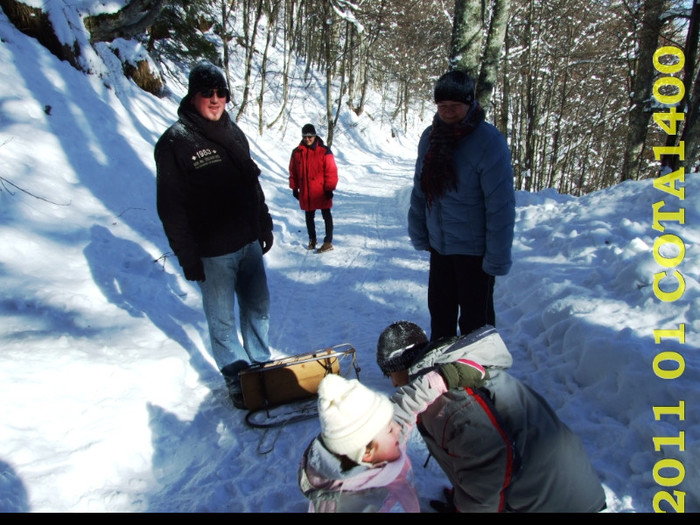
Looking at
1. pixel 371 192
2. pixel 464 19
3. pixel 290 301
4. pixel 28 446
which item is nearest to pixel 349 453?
pixel 28 446

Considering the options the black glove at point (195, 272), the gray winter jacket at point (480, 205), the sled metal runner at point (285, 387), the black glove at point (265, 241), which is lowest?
the sled metal runner at point (285, 387)

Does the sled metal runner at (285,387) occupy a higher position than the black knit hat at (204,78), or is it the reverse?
the black knit hat at (204,78)

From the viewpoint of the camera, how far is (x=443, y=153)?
2.47 meters

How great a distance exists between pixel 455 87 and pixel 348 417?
189 centimetres

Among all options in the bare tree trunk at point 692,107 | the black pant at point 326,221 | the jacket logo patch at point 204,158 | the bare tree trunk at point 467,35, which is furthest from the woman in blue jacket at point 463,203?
the bare tree trunk at point 692,107

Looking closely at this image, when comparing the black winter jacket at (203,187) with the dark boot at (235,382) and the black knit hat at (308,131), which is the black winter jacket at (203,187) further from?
the black knit hat at (308,131)

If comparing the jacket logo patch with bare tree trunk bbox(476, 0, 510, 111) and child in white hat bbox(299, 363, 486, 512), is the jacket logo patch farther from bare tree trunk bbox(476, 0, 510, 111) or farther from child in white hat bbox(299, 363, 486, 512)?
bare tree trunk bbox(476, 0, 510, 111)

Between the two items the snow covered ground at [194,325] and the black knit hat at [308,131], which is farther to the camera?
the black knit hat at [308,131]

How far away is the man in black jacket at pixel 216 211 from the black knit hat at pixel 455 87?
1.31 meters

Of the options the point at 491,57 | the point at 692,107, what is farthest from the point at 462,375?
the point at 692,107

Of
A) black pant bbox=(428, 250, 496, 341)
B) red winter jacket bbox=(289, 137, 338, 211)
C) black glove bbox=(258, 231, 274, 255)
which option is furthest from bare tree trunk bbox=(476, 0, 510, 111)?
black glove bbox=(258, 231, 274, 255)

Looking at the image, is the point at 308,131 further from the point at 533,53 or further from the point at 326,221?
the point at 533,53

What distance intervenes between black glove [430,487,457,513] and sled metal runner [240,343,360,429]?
1.04m

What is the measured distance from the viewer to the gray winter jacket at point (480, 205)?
2.37 meters
